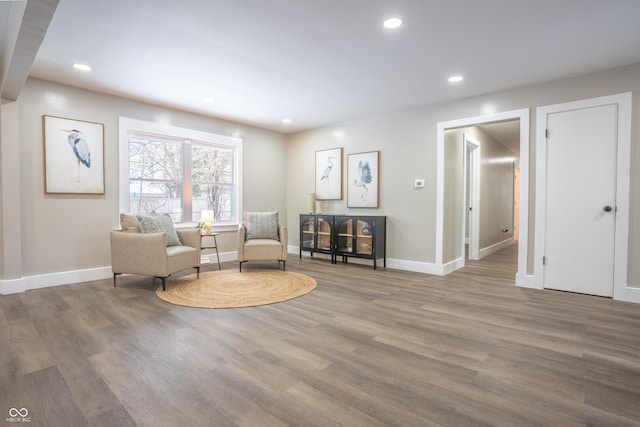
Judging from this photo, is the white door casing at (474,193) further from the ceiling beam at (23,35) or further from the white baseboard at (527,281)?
the ceiling beam at (23,35)

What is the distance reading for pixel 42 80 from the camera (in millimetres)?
3619

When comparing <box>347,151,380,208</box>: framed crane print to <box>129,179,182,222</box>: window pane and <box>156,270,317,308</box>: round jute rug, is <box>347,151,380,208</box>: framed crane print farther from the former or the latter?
<box>129,179,182,222</box>: window pane

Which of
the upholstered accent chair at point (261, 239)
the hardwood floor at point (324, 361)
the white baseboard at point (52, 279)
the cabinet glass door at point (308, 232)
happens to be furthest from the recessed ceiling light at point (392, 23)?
the white baseboard at point (52, 279)

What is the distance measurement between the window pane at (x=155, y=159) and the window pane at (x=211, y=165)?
25 cm

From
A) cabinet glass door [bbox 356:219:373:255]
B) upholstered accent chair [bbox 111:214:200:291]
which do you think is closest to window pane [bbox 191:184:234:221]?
upholstered accent chair [bbox 111:214:200:291]

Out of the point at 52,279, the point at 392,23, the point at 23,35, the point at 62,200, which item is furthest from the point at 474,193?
the point at 52,279

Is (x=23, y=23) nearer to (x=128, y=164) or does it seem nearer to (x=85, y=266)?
(x=128, y=164)

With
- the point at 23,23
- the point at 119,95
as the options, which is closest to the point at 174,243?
the point at 119,95

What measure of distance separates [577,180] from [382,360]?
3201mm

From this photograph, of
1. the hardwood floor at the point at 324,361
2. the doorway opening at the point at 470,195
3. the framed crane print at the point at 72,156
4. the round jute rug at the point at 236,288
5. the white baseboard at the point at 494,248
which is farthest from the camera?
the white baseboard at the point at 494,248

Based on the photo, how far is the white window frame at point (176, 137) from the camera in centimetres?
423

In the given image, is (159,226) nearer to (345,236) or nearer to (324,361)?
(345,236)

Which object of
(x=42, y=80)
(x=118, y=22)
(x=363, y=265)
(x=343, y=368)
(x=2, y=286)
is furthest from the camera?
(x=363, y=265)

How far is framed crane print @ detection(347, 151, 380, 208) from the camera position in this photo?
508 centimetres
